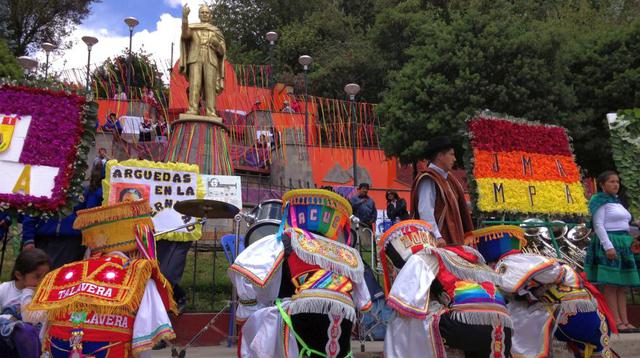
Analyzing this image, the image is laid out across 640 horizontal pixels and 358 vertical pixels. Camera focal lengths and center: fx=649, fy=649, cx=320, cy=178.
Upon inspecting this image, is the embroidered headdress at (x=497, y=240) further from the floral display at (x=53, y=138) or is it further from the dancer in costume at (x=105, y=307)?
the floral display at (x=53, y=138)

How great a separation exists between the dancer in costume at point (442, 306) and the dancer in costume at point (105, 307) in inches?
60.5

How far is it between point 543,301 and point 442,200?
1.23m

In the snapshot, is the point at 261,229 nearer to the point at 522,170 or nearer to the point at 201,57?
the point at 522,170

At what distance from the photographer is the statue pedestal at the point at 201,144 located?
13469 mm

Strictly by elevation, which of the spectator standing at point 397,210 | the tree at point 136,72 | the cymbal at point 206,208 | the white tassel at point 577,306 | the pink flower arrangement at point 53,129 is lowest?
the white tassel at point 577,306

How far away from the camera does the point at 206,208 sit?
6.09m

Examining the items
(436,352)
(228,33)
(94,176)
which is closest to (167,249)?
(94,176)

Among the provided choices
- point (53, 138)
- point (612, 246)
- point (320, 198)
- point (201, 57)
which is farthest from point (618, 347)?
point (201, 57)

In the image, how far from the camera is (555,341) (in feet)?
18.1

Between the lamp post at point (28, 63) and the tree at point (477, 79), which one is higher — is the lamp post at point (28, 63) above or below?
above

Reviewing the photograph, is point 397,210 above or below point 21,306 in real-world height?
above

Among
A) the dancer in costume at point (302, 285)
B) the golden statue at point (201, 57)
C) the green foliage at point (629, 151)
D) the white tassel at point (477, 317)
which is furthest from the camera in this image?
the golden statue at point (201, 57)

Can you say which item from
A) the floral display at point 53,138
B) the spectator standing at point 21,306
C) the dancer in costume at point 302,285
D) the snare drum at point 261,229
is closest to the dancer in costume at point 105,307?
the spectator standing at point 21,306

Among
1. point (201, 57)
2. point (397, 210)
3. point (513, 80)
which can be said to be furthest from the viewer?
point (513, 80)
